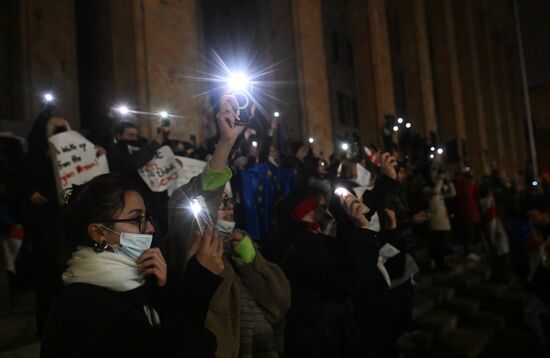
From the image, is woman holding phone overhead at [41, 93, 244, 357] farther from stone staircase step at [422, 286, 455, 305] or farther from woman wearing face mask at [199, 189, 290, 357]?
stone staircase step at [422, 286, 455, 305]

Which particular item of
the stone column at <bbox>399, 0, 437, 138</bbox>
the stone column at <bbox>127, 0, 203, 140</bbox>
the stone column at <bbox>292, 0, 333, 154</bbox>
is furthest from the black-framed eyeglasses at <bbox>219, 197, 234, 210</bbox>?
the stone column at <bbox>399, 0, 437, 138</bbox>

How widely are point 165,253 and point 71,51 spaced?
8630 mm

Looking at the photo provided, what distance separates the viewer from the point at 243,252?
2504 millimetres

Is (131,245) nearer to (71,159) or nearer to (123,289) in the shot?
(123,289)

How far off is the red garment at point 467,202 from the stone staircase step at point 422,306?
353cm

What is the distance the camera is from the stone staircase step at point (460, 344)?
557 cm

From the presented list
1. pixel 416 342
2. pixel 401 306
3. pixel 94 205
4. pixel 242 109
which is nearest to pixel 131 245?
pixel 94 205

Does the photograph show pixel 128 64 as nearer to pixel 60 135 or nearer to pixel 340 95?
pixel 60 135

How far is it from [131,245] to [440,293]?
6729 millimetres

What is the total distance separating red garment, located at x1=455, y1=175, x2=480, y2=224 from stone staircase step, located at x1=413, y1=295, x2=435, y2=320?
11.6 feet

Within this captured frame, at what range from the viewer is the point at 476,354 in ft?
19.0

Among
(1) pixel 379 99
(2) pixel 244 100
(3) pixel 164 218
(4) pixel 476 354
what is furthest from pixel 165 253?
(1) pixel 379 99

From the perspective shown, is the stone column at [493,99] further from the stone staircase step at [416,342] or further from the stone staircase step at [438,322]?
the stone staircase step at [416,342]

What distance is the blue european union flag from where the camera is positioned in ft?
18.5
